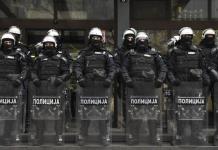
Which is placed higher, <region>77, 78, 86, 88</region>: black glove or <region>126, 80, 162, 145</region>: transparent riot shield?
<region>77, 78, 86, 88</region>: black glove

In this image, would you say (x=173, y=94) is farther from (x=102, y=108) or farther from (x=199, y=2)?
(x=199, y=2)

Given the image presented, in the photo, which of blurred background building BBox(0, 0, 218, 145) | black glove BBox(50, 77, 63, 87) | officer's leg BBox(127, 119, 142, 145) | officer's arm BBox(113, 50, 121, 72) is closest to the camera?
black glove BBox(50, 77, 63, 87)

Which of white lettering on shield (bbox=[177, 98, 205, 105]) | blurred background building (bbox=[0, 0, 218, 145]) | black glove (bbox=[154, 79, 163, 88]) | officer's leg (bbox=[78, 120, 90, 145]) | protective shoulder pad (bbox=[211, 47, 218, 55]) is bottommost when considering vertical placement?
officer's leg (bbox=[78, 120, 90, 145])

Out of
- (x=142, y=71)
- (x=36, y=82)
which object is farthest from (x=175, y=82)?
(x=36, y=82)

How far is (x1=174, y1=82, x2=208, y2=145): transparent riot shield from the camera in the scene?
11367mm

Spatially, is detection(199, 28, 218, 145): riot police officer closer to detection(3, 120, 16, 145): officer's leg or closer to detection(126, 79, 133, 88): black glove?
detection(126, 79, 133, 88): black glove

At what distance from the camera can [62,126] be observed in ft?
37.1

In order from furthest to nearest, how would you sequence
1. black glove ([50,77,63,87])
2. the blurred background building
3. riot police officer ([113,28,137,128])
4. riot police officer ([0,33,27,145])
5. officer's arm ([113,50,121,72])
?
1. the blurred background building
2. riot police officer ([113,28,137,128])
3. officer's arm ([113,50,121,72])
4. riot police officer ([0,33,27,145])
5. black glove ([50,77,63,87])

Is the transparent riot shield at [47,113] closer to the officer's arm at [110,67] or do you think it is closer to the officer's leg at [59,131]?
the officer's leg at [59,131]

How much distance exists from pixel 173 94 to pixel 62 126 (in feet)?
7.45

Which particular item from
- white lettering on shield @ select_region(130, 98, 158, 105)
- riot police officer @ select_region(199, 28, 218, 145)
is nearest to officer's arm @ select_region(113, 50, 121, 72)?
white lettering on shield @ select_region(130, 98, 158, 105)

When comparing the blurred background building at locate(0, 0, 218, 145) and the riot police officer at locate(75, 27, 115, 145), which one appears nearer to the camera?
the riot police officer at locate(75, 27, 115, 145)

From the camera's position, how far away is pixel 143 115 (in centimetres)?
1140

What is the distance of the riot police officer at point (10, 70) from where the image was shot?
11.2m
